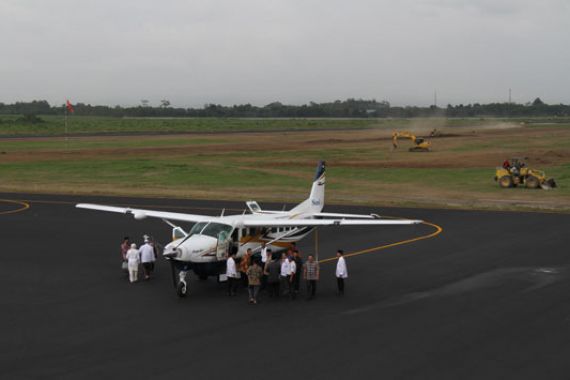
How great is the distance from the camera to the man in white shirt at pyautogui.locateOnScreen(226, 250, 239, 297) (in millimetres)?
25266

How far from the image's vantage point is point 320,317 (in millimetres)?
22734

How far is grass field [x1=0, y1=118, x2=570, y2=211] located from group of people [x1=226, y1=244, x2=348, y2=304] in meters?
26.1

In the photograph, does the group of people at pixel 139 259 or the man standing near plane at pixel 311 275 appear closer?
the man standing near plane at pixel 311 275

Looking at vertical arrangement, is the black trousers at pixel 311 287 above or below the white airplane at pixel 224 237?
below

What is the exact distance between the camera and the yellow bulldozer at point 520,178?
5806 cm

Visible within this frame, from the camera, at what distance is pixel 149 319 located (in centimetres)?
2248

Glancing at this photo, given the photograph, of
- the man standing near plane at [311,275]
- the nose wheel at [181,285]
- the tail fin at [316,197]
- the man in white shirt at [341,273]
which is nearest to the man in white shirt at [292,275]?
the man standing near plane at [311,275]

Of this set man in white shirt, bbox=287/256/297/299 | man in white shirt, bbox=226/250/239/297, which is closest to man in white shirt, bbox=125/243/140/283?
man in white shirt, bbox=226/250/239/297

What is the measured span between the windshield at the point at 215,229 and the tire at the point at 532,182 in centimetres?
3894

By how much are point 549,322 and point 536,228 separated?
737 inches

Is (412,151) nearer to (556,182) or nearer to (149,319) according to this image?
(556,182)

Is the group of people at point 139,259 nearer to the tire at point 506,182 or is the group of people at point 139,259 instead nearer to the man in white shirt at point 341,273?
the man in white shirt at point 341,273

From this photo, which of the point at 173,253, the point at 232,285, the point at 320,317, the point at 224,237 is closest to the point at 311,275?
the point at 320,317

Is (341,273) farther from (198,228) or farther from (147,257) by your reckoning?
(147,257)
